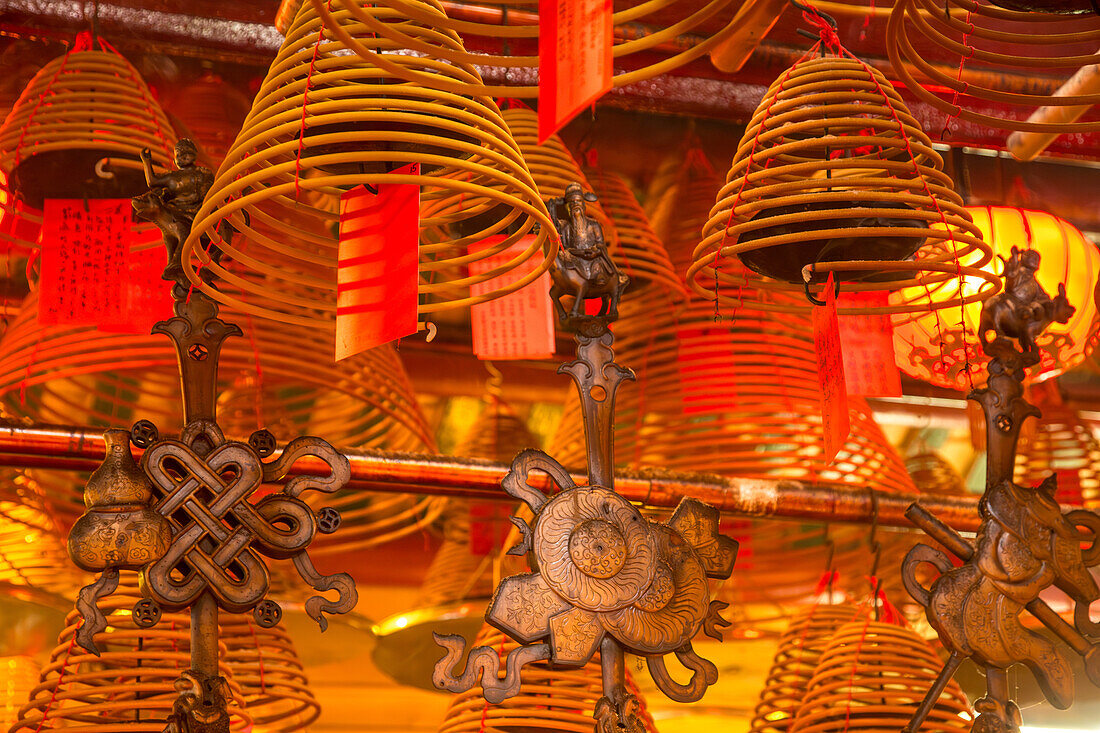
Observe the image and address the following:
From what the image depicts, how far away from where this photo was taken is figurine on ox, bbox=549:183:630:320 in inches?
76.7

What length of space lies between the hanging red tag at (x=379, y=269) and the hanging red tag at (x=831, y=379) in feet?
2.52

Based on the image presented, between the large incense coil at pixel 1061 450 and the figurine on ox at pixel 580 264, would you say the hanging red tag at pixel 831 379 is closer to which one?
the figurine on ox at pixel 580 264

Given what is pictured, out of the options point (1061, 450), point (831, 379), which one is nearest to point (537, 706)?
point (831, 379)

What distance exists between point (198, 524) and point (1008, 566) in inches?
53.0

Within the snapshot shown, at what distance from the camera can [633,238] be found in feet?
10.9

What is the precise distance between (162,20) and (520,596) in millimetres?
2257

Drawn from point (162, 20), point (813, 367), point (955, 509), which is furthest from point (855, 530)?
point (162, 20)

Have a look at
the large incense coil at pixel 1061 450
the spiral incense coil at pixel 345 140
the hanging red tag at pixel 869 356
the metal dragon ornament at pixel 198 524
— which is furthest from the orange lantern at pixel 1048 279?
the metal dragon ornament at pixel 198 524

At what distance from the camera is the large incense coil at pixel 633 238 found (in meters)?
3.24

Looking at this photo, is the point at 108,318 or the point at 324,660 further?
the point at 324,660

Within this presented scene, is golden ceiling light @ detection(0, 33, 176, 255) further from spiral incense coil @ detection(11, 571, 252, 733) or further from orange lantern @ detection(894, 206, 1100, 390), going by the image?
orange lantern @ detection(894, 206, 1100, 390)

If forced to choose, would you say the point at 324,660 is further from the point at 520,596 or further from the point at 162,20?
the point at 520,596

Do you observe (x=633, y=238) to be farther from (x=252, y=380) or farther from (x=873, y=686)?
(x=873, y=686)

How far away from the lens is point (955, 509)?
115 inches
